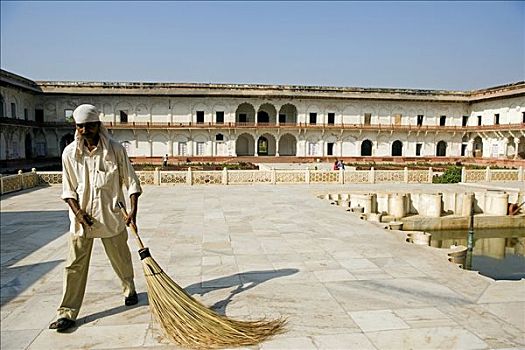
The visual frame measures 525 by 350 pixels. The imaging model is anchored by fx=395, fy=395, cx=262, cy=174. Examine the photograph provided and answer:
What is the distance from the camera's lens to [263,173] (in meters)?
15.4

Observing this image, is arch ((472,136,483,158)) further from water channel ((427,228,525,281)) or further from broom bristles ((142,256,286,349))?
broom bristles ((142,256,286,349))

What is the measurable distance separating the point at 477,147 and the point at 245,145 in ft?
68.4

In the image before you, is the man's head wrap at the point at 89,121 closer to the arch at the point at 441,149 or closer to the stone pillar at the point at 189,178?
the stone pillar at the point at 189,178

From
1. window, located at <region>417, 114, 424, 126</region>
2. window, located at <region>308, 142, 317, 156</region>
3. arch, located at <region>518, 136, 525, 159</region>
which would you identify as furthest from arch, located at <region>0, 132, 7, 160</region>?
arch, located at <region>518, 136, 525, 159</region>

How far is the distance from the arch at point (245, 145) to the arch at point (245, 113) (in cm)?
133

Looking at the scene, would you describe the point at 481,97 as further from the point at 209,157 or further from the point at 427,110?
the point at 209,157

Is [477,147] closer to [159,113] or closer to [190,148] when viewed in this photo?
[190,148]

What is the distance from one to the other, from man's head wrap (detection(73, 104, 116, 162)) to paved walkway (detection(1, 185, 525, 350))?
1.44 m

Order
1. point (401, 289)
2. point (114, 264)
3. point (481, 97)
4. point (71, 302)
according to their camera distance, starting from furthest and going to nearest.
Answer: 1. point (481, 97)
2. point (401, 289)
3. point (114, 264)
4. point (71, 302)

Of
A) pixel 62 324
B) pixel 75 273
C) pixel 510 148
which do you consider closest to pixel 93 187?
pixel 75 273

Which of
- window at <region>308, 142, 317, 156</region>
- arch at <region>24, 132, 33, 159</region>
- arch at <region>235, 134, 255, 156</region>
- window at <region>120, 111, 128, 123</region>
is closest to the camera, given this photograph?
arch at <region>24, 132, 33, 159</region>

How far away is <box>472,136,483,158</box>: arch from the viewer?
3467 cm

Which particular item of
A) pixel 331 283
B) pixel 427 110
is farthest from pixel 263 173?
pixel 427 110

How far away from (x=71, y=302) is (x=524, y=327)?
3854 millimetres
